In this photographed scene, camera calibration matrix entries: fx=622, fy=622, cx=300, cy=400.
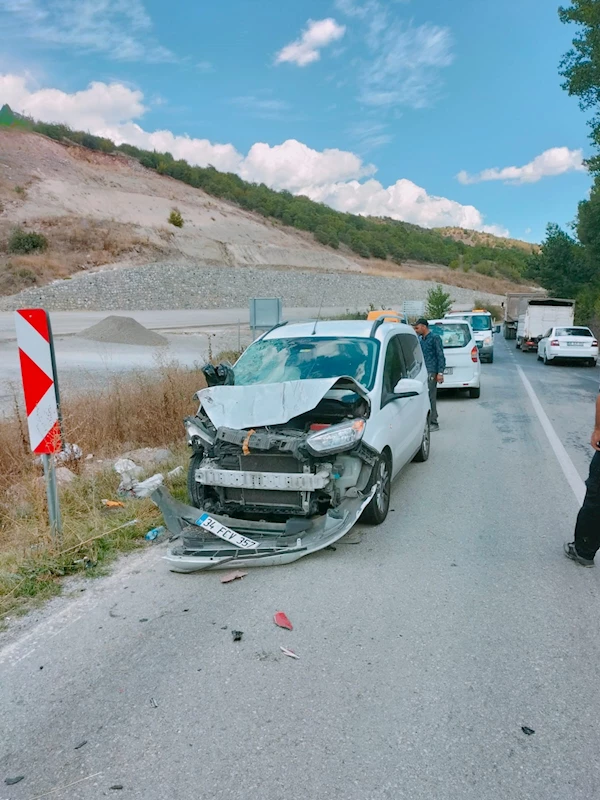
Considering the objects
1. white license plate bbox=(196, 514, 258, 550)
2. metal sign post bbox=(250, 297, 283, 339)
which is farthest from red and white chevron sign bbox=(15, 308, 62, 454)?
metal sign post bbox=(250, 297, 283, 339)

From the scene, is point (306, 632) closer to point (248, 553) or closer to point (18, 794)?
point (248, 553)

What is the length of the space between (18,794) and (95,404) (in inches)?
284

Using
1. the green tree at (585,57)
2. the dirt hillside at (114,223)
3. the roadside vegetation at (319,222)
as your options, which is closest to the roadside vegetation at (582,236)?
the green tree at (585,57)

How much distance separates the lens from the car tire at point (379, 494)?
17.9ft

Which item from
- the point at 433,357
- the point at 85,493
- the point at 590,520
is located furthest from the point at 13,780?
the point at 433,357

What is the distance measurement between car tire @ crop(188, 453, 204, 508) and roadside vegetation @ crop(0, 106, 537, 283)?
95.0 metres

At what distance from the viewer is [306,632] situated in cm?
382

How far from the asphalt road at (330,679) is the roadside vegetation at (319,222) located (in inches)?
3756

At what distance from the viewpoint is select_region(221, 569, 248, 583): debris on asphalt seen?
4.59 meters

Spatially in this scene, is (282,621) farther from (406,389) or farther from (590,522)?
(406,389)

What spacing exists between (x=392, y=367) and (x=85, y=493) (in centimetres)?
353

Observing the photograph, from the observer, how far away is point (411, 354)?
7.90 m

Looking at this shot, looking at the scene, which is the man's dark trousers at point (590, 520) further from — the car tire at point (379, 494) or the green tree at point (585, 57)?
the green tree at point (585, 57)

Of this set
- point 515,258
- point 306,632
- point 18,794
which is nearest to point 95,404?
point 306,632
